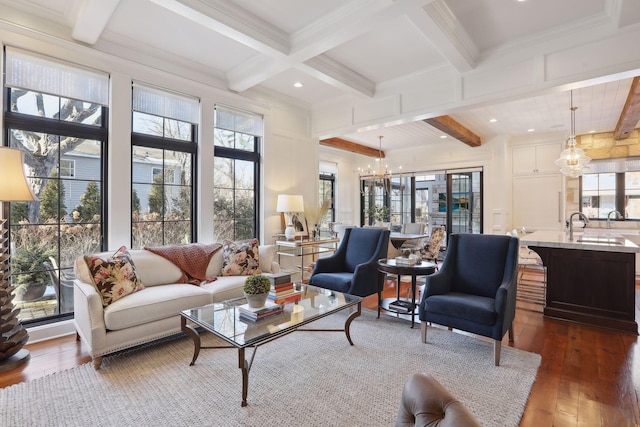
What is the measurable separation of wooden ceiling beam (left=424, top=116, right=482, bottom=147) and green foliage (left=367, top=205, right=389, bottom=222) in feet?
7.87

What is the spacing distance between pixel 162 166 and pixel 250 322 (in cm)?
246

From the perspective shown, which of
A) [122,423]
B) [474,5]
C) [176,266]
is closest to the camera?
[122,423]

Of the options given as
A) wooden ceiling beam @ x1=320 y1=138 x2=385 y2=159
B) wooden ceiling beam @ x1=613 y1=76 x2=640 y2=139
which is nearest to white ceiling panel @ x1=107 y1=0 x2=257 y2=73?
wooden ceiling beam @ x1=320 y1=138 x2=385 y2=159

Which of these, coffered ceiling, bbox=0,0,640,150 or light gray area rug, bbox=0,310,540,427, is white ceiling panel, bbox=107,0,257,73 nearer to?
Result: coffered ceiling, bbox=0,0,640,150

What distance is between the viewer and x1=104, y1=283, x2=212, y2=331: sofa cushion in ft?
8.18

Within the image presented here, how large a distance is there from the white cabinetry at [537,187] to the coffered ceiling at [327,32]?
2.24 meters

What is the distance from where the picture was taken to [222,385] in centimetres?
219

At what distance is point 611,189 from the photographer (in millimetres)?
6074

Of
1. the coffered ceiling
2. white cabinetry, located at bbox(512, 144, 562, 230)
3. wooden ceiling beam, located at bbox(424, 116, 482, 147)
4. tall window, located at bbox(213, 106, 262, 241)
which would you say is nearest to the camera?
the coffered ceiling

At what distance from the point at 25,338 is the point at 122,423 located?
4.76ft

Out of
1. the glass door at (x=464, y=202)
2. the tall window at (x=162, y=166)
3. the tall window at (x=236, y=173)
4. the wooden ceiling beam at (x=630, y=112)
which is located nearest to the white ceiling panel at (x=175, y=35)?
the tall window at (x=162, y=166)

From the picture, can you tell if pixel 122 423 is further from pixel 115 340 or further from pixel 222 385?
pixel 115 340

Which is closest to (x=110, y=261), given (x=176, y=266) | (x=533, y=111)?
(x=176, y=266)

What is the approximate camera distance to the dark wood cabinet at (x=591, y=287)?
324 centimetres
